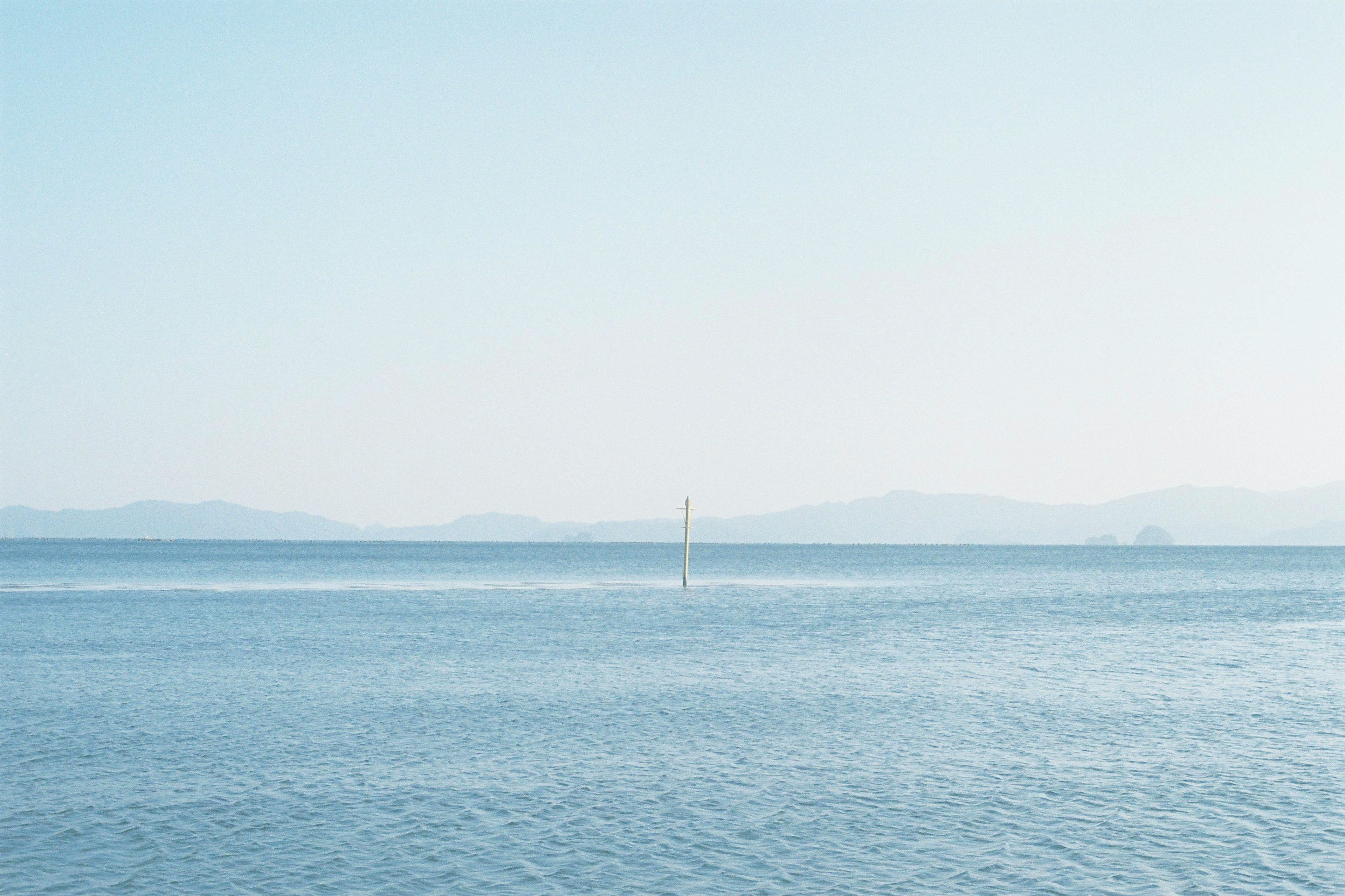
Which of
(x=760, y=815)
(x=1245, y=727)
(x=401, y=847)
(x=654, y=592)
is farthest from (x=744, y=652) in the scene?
(x=654, y=592)

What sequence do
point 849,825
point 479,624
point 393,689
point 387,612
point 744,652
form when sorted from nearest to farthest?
1. point 849,825
2. point 393,689
3. point 744,652
4. point 479,624
5. point 387,612

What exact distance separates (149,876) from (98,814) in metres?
4.57

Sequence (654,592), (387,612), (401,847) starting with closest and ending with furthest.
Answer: (401,847) → (387,612) → (654,592)

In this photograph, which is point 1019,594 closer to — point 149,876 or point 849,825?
point 849,825

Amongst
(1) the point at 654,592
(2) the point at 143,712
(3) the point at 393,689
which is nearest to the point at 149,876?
(2) the point at 143,712

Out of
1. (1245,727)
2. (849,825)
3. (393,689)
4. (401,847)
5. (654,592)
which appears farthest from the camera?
(654,592)

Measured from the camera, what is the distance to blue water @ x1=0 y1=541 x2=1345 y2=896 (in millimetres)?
19906

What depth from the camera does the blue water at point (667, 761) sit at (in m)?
19.9

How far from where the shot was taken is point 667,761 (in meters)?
28.0

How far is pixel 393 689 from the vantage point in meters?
40.2

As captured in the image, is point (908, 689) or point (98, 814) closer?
point (98, 814)

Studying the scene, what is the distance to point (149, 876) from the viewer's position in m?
19.3

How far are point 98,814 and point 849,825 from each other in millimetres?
14752

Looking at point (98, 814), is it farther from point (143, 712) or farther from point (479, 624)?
point (479, 624)
